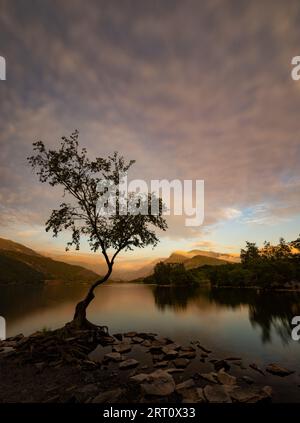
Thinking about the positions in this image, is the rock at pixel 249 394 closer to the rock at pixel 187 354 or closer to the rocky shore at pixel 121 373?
the rocky shore at pixel 121 373

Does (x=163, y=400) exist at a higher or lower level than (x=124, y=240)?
lower

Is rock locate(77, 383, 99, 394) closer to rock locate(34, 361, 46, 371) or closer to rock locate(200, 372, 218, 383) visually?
rock locate(34, 361, 46, 371)

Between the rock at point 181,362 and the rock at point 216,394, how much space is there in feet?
19.5

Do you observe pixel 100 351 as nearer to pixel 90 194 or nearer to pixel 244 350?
pixel 244 350

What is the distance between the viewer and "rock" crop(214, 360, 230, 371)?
888 inches

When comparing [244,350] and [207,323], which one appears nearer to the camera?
[244,350]

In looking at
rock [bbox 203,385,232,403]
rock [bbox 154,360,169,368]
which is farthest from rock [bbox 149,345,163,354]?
rock [bbox 203,385,232,403]

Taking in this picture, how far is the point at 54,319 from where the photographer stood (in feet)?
169

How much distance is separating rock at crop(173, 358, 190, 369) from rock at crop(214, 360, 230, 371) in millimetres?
2632

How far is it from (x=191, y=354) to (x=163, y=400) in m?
11.3

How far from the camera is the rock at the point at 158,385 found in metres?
16.6

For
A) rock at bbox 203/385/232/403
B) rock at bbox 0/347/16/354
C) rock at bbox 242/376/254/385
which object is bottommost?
rock at bbox 0/347/16/354

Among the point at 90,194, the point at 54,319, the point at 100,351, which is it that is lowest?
the point at 54,319
